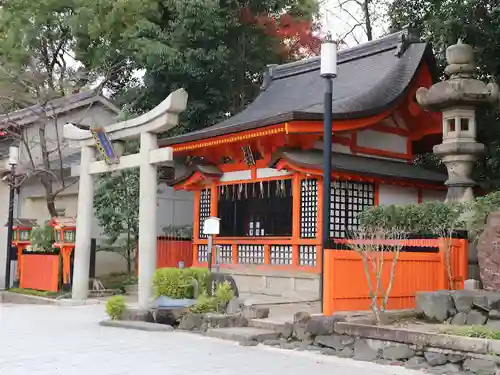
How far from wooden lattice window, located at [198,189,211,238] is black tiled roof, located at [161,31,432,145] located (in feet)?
6.63

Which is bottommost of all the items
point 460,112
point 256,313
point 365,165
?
point 256,313

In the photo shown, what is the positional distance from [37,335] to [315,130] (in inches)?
281

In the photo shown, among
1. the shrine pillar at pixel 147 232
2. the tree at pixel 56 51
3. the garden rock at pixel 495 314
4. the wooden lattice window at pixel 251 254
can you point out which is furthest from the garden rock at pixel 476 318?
the tree at pixel 56 51

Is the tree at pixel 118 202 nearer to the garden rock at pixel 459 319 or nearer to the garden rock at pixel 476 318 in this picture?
the garden rock at pixel 459 319

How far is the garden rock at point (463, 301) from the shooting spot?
9227 millimetres

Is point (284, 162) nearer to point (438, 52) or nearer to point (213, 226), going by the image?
point (213, 226)

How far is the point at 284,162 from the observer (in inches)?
580

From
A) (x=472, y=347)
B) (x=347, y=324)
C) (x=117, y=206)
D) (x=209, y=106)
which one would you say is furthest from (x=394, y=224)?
(x=209, y=106)

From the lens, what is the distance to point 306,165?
1414cm

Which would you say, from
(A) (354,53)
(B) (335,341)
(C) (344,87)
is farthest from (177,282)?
(A) (354,53)

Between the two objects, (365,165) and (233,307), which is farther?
(365,165)

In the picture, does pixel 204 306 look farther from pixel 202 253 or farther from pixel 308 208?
pixel 202 253

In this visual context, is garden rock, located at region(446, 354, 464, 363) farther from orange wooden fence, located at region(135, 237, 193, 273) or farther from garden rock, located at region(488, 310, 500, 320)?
orange wooden fence, located at region(135, 237, 193, 273)

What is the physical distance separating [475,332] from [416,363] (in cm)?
84
